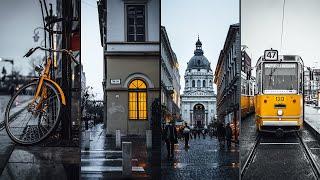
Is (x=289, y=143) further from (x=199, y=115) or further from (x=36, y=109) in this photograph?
(x=36, y=109)

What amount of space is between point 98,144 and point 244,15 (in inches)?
73.0

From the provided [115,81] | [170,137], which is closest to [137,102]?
[115,81]

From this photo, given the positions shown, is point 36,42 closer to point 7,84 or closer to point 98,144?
point 7,84

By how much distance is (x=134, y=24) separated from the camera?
292cm

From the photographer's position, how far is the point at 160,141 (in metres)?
3.19

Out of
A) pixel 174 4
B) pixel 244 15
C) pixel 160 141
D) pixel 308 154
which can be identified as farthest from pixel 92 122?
pixel 308 154

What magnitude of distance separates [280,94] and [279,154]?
1272 millimetres

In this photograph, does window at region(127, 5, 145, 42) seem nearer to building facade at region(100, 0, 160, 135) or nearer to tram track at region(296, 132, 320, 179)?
building facade at region(100, 0, 160, 135)

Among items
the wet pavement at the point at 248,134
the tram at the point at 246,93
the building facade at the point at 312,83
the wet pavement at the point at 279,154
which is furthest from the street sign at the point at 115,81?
the building facade at the point at 312,83

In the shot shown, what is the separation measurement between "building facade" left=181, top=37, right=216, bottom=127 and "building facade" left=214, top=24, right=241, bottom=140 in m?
0.06

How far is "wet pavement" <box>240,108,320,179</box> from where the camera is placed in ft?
13.9

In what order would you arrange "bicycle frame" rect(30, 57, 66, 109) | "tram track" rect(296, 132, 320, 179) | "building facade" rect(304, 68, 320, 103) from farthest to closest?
"building facade" rect(304, 68, 320, 103)
"tram track" rect(296, 132, 320, 179)
"bicycle frame" rect(30, 57, 66, 109)

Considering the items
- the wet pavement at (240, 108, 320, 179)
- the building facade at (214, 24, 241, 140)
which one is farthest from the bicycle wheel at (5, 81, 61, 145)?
the wet pavement at (240, 108, 320, 179)

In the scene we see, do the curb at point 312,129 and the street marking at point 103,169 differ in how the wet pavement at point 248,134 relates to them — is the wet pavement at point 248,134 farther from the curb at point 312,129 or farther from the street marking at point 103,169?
the street marking at point 103,169
